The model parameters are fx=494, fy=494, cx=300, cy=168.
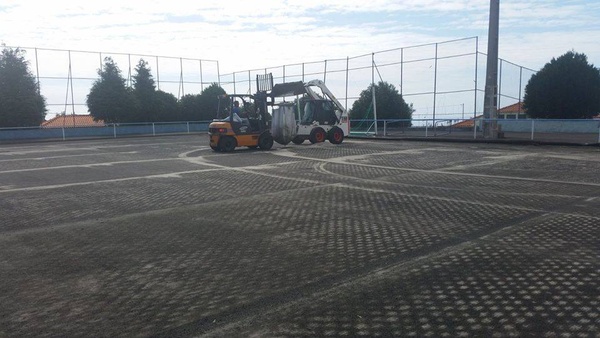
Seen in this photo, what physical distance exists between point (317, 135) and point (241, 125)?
4317 millimetres

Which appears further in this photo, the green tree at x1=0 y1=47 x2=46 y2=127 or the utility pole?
the green tree at x1=0 y1=47 x2=46 y2=127

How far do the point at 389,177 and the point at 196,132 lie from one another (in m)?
30.5

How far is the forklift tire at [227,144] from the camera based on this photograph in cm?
1873

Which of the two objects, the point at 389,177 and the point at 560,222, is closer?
the point at 560,222

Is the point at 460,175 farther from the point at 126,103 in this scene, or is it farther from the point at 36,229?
the point at 126,103

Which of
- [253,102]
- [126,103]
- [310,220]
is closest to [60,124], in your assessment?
[126,103]

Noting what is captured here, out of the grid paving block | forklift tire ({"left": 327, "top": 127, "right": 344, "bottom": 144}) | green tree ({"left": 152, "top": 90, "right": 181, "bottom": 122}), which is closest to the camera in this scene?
the grid paving block

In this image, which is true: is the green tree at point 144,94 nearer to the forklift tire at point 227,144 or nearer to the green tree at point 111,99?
the green tree at point 111,99

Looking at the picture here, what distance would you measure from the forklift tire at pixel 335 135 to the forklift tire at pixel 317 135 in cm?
27

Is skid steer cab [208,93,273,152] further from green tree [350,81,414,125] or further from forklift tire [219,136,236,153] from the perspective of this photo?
green tree [350,81,414,125]

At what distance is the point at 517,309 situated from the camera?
3.81m

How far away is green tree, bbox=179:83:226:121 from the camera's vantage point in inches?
1668

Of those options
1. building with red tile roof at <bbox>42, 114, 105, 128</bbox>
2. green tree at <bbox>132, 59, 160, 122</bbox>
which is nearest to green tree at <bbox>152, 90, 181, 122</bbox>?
green tree at <bbox>132, 59, 160, 122</bbox>

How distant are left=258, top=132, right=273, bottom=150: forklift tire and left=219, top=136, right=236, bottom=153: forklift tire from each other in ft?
3.55
